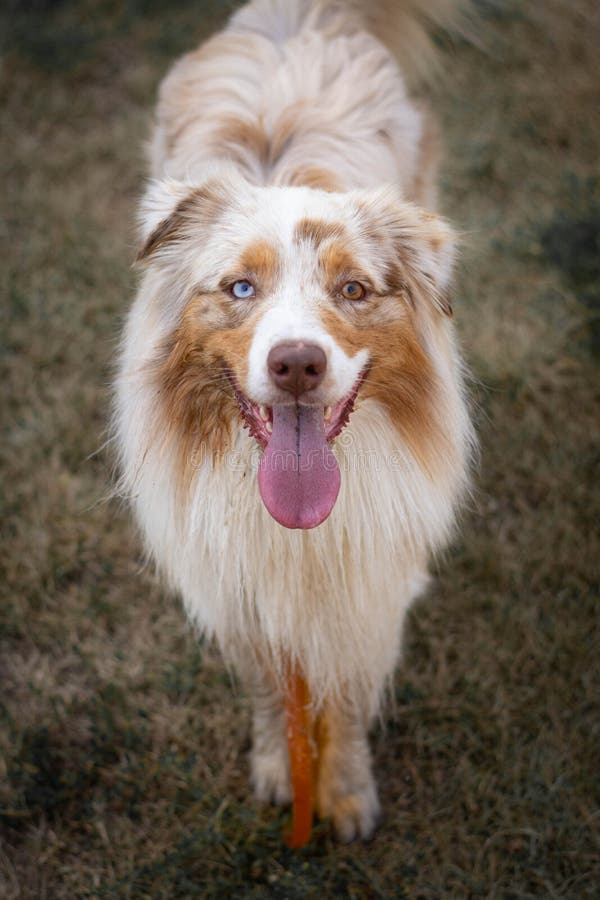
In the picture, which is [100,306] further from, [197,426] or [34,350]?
[197,426]

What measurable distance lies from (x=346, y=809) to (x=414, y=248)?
179 cm

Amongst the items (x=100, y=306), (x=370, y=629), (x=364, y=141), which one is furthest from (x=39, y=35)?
(x=370, y=629)

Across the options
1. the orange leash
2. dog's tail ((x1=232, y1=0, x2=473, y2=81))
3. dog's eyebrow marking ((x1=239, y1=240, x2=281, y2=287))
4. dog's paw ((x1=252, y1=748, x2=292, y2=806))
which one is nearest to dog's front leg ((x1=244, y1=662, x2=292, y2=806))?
dog's paw ((x1=252, y1=748, x2=292, y2=806))

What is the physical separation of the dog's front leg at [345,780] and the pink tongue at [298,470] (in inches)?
37.2

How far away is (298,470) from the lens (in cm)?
203

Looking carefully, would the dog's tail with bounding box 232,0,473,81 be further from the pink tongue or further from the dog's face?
the pink tongue

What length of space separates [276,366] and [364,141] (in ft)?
5.17

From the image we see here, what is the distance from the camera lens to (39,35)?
592 centimetres

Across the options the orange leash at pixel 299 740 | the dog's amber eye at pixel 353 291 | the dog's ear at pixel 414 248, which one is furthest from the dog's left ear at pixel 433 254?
the orange leash at pixel 299 740

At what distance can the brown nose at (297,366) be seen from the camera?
6.04ft

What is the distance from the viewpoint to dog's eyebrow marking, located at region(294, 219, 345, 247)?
2.14m

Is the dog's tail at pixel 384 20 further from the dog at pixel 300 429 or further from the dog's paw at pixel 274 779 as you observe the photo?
the dog's paw at pixel 274 779

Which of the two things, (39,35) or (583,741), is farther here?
(39,35)

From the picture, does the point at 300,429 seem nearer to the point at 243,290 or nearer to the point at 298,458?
the point at 298,458
